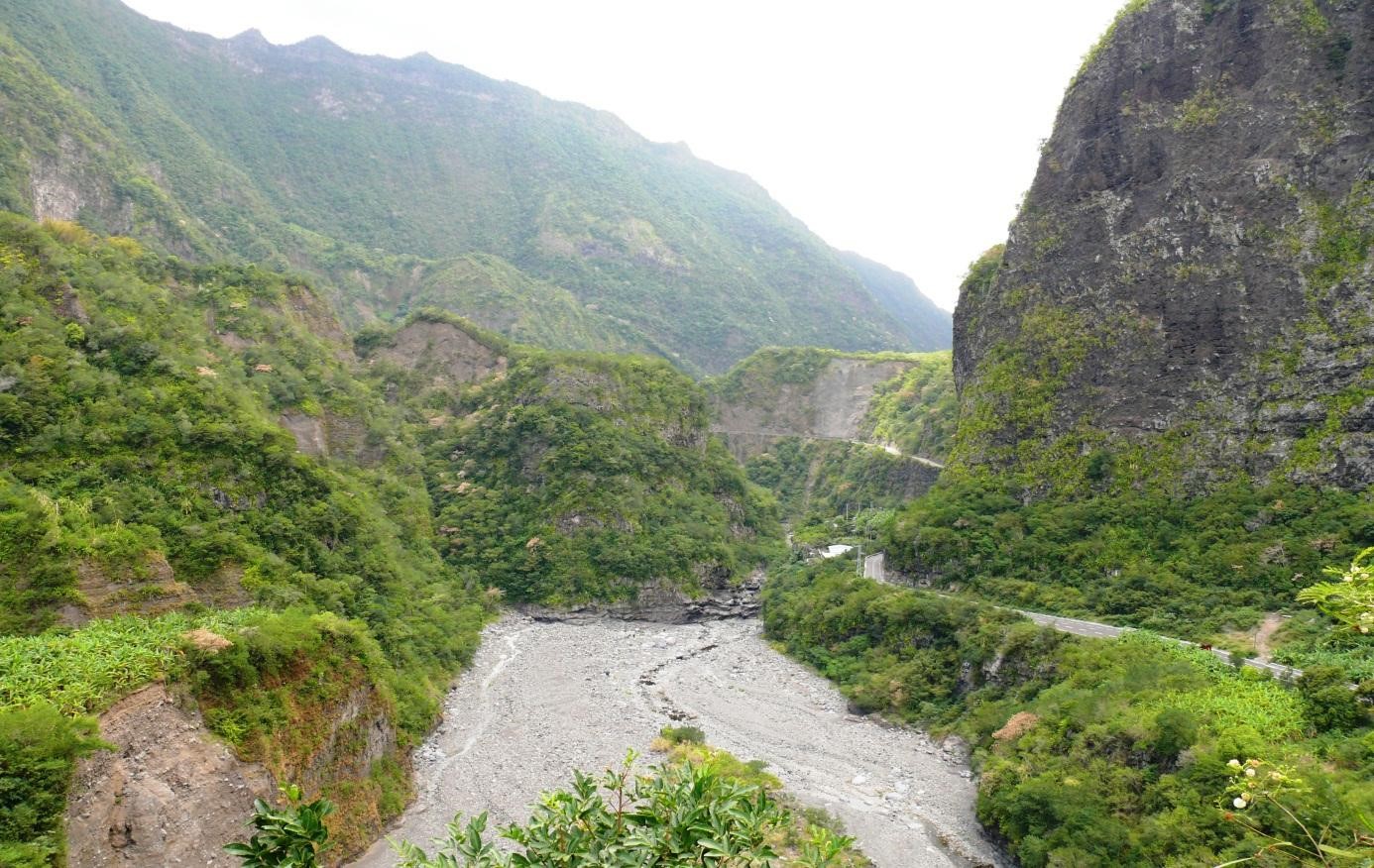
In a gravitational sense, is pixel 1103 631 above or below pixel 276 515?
above

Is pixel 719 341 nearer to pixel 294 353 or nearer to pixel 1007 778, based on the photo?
pixel 294 353

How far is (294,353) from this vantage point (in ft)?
200

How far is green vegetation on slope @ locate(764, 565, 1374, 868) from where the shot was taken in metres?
22.2

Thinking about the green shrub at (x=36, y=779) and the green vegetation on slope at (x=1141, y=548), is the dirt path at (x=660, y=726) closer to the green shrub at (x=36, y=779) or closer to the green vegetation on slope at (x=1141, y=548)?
the green shrub at (x=36, y=779)

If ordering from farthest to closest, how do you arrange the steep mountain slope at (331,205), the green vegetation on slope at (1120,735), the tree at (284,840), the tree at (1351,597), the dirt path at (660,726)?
1. the steep mountain slope at (331,205)
2. the dirt path at (660,726)
3. the green vegetation on slope at (1120,735)
4. the tree at (284,840)
5. the tree at (1351,597)

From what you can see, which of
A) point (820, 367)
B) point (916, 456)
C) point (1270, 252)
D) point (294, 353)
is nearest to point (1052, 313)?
point (1270, 252)

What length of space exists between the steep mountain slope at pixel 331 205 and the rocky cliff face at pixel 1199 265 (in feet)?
281

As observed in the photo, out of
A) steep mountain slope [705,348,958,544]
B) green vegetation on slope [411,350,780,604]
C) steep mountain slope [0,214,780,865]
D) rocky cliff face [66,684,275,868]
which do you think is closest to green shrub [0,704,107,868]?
steep mountain slope [0,214,780,865]

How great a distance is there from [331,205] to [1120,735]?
173911mm

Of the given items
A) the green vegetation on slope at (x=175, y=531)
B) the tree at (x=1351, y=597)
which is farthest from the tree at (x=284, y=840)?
the green vegetation on slope at (x=175, y=531)

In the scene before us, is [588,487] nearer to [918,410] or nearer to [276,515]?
[276,515]

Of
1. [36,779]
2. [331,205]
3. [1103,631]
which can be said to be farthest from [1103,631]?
[331,205]

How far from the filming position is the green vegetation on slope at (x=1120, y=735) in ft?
72.7

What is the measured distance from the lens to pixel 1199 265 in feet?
157
